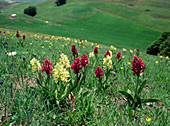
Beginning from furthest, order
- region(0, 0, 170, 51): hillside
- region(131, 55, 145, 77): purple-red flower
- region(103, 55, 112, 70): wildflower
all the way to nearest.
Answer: region(0, 0, 170, 51): hillside < region(103, 55, 112, 70): wildflower < region(131, 55, 145, 77): purple-red flower

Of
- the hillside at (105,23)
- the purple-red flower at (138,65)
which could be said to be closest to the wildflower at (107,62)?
the purple-red flower at (138,65)

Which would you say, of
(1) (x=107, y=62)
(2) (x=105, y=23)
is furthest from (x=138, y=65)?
(2) (x=105, y=23)

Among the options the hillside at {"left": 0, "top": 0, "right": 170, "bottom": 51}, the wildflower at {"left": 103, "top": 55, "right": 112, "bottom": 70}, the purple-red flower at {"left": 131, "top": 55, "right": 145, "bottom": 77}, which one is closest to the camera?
the purple-red flower at {"left": 131, "top": 55, "right": 145, "bottom": 77}

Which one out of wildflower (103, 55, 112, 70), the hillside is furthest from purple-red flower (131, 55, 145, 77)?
the hillside

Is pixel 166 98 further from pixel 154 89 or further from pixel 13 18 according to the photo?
pixel 13 18

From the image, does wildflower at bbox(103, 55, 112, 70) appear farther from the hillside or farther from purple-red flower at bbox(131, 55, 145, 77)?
the hillside

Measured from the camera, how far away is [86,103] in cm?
311

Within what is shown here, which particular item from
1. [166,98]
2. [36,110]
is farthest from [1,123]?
[166,98]

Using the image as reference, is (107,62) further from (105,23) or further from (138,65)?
(105,23)

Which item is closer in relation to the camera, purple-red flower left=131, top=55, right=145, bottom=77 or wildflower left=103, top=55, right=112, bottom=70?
purple-red flower left=131, top=55, right=145, bottom=77

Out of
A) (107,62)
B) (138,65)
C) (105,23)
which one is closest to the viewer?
(138,65)

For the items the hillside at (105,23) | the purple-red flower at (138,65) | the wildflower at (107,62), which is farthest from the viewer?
the hillside at (105,23)

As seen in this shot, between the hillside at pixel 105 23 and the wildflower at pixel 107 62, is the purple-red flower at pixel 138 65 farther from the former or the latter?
the hillside at pixel 105 23

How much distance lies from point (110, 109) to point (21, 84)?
2.53m
